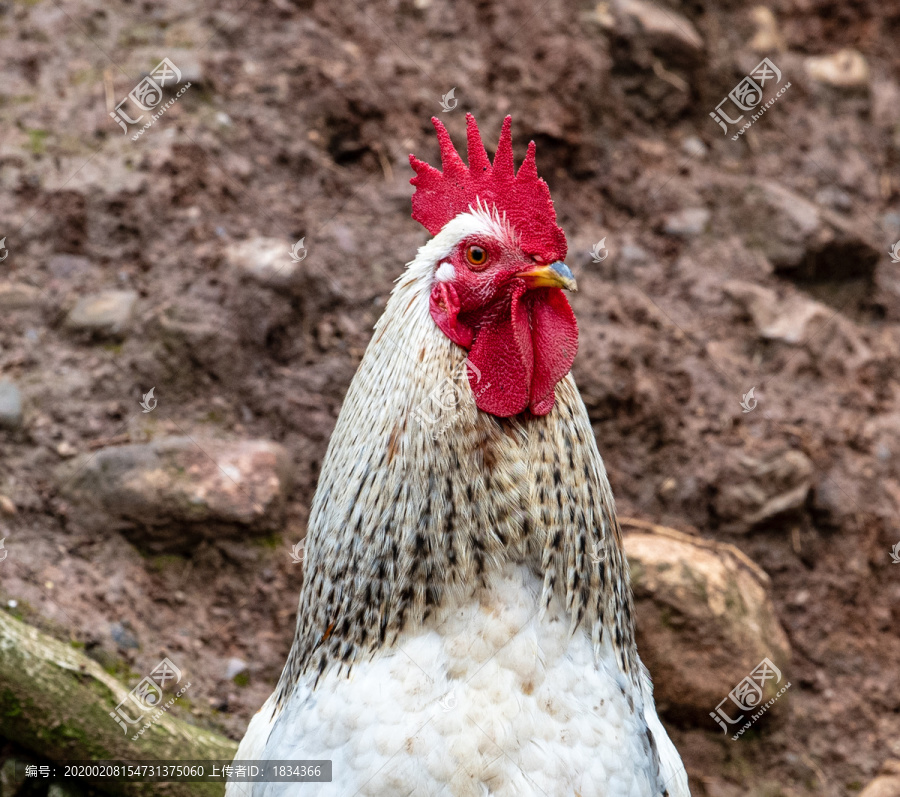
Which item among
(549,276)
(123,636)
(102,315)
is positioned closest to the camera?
(549,276)

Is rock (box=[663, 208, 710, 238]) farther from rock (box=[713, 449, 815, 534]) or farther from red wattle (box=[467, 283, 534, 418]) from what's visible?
red wattle (box=[467, 283, 534, 418])

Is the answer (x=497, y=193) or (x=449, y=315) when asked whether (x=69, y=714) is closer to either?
(x=449, y=315)

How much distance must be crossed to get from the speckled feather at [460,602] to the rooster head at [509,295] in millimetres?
38

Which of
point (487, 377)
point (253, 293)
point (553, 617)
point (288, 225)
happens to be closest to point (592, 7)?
point (288, 225)

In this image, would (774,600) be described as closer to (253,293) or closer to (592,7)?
(253,293)

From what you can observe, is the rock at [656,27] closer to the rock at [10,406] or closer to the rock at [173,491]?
the rock at [173,491]

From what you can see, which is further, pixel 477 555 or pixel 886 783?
pixel 886 783

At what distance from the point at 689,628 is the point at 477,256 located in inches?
105

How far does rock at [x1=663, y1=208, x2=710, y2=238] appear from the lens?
6.08 m

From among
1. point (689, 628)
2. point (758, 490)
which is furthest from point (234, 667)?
point (758, 490)

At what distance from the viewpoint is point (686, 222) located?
611 centimetres

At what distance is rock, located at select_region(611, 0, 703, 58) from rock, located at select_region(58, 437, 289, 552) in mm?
4126

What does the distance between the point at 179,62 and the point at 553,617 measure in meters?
4.59

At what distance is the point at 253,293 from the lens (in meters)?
5.03
